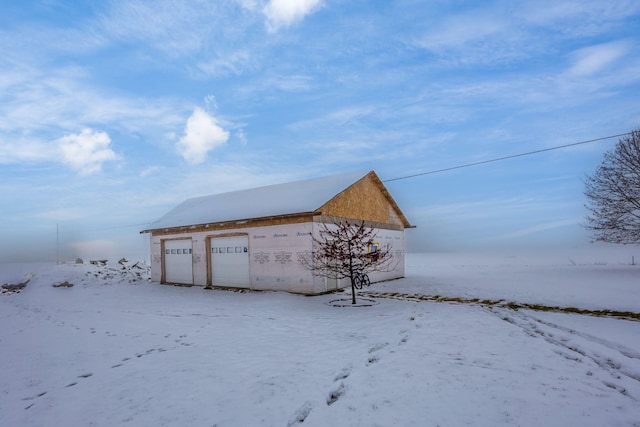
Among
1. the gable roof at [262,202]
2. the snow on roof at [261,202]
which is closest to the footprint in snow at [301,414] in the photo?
the gable roof at [262,202]

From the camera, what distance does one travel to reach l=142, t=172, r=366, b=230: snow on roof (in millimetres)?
16312

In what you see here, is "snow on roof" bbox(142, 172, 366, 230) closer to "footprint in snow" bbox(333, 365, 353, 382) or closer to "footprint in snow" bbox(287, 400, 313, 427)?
"footprint in snow" bbox(333, 365, 353, 382)

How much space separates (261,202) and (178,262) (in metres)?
6.40

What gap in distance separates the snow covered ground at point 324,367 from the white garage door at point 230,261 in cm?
464

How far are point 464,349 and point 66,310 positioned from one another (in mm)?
14753

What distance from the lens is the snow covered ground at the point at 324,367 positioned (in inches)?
182

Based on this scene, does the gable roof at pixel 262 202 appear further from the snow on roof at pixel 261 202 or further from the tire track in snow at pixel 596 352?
the tire track in snow at pixel 596 352

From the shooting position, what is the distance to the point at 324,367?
6.24 m

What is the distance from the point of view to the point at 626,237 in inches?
926

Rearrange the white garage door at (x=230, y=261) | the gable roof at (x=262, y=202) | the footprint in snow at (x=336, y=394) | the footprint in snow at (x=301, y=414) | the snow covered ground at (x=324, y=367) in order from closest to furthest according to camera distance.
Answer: the footprint in snow at (x=301, y=414)
the snow covered ground at (x=324, y=367)
the footprint in snow at (x=336, y=394)
the gable roof at (x=262, y=202)
the white garage door at (x=230, y=261)

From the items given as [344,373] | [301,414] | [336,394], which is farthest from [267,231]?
[301,414]

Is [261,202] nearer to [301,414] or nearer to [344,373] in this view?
[344,373]

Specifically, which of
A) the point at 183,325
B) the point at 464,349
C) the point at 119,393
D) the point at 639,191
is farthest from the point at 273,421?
the point at 639,191

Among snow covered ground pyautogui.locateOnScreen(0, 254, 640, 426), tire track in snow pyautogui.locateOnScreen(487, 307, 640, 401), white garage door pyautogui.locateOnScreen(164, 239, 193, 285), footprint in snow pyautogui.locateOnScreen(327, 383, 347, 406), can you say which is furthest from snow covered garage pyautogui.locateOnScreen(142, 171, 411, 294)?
footprint in snow pyautogui.locateOnScreen(327, 383, 347, 406)
